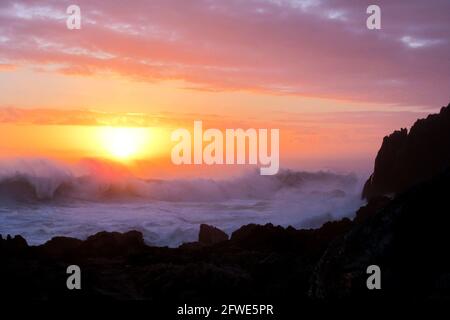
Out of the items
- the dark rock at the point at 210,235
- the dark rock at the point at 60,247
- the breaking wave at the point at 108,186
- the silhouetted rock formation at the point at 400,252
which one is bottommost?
the dark rock at the point at 210,235

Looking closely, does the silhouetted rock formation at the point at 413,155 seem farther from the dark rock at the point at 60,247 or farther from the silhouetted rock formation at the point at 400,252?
the silhouetted rock formation at the point at 400,252

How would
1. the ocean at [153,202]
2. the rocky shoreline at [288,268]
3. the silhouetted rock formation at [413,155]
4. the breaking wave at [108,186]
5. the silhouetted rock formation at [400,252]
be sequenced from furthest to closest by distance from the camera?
1. the breaking wave at [108,186]
2. the silhouetted rock formation at [413,155]
3. the ocean at [153,202]
4. the rocky shoreline at [288,268]
5. the silhouetted rock formation at [400,252]

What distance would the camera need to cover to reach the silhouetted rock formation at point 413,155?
147 ft

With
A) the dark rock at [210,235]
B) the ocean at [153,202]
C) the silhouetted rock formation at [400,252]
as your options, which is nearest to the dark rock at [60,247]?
the silhouetted rock formation at [400,252]

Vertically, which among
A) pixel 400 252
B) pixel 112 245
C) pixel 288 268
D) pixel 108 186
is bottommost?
pixel 288 268

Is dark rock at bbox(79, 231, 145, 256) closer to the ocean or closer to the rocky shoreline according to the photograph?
the rocky shoreline

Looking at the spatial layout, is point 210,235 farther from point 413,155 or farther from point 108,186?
point 108,186

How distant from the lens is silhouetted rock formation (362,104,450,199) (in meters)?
44.7

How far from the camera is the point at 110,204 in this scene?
57.0 m

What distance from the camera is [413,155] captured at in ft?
154

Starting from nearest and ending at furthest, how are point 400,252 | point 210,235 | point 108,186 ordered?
point 400,252 → point 210,235 → point 108,186

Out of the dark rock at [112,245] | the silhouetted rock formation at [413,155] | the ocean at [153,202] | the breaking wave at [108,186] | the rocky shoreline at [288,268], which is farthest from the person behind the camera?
the breaking wave at [108,186]

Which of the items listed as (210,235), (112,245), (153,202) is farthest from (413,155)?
(112,245)

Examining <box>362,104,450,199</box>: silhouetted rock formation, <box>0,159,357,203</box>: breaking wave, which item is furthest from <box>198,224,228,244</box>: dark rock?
<box>0,159,357,203</box>: breaking wave
